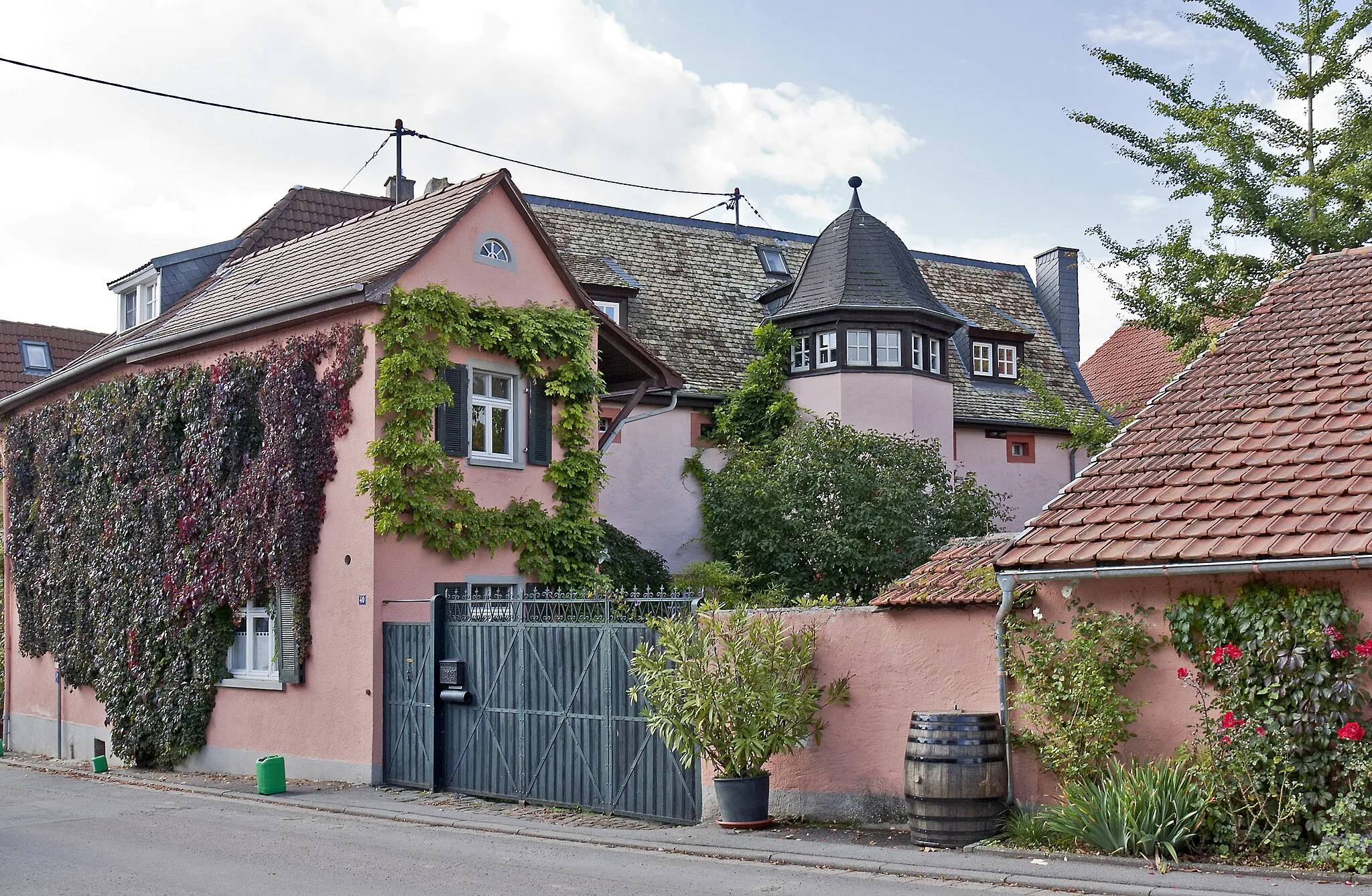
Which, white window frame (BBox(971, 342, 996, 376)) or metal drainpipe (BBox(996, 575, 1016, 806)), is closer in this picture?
metal drainpipe (BBox(996, 575, 1016, 806))

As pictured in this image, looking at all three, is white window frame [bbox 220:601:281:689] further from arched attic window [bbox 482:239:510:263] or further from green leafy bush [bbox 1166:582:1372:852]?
green leafy bush [bbox 1166:582:1372:852]

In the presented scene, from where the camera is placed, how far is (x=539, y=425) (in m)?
19.3

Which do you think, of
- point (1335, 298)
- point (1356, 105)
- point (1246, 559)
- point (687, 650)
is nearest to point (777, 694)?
point (687, 650)

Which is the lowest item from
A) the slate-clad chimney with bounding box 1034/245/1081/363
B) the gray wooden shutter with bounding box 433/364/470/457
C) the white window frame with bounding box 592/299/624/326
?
the gray wooden shutter with bounding box 433/364/470/457

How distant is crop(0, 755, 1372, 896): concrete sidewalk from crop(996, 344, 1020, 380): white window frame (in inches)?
859

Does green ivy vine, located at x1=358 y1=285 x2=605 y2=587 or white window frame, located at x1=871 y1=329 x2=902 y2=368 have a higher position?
white window frame, located at x1=871 y1=329 x2=902 y2=368

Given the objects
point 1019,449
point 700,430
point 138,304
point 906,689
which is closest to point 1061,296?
point 1019,449

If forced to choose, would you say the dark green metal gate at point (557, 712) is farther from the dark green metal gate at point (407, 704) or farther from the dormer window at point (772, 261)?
the dormer window at point (772, 261)

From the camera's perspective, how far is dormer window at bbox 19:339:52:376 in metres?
36.0

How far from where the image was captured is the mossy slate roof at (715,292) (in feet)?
97.4

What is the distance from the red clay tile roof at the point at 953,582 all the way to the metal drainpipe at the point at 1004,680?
177 millimetres

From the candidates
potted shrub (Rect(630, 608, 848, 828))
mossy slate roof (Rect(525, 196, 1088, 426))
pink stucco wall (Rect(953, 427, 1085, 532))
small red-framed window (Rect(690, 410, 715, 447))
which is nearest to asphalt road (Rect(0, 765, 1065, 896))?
potted shrub (Rect(630, 608, 848, 828))

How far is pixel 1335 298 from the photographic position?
13.6 metres

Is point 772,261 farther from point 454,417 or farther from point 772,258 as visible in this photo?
point 454,417
